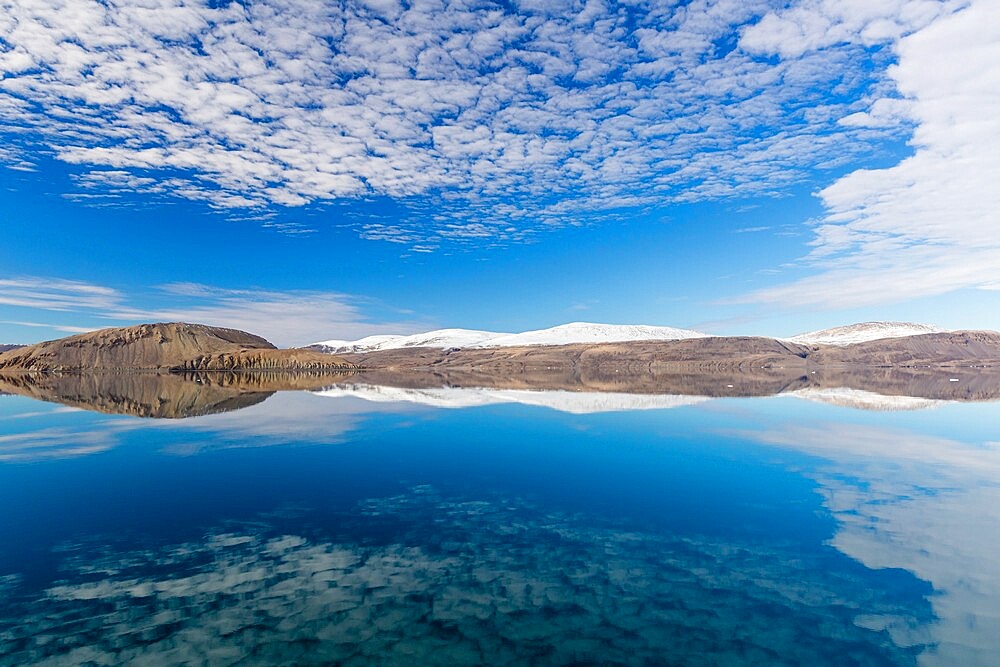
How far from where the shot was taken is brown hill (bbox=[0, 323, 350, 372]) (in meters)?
164

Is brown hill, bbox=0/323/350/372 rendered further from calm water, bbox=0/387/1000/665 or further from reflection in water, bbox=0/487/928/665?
reflection in water, bbox=0/487/928/665

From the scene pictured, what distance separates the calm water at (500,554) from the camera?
8922mm

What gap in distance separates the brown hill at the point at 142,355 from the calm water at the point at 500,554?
157657 mm

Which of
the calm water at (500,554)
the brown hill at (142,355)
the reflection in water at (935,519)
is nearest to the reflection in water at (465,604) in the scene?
the calm water at (500,554)

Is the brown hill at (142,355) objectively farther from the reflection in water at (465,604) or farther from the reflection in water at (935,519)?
the reflection in water at (465,604)

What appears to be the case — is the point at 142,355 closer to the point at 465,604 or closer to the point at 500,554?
the point at 500,554

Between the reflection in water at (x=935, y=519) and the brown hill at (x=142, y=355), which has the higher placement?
the brown hill at (x=142, y=355)

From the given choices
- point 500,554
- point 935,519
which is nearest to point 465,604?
point 500,554

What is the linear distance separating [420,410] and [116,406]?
2829 cm

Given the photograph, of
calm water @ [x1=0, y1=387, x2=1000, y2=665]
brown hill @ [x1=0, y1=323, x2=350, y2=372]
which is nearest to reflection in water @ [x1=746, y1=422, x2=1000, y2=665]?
calm water @ [x1=0, y1=387, x2=1000, y2=665]

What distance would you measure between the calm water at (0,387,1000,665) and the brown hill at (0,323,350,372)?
517 feet

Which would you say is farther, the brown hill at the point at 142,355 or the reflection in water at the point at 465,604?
the brown hill at the point at 142,355

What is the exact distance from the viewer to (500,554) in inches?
504

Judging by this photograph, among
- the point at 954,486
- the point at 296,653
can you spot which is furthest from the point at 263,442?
the point at 954,486
